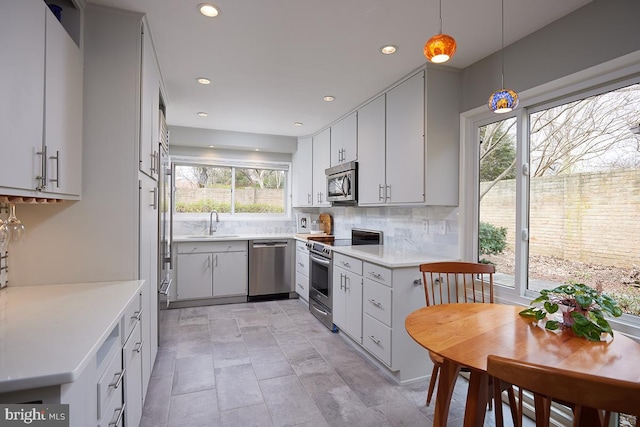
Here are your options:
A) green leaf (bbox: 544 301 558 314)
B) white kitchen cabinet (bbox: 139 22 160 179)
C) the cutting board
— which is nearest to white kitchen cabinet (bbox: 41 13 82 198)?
white kitchen cabinet (bbox: 139 22 160 179)

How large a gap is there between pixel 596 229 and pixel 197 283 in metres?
4.13

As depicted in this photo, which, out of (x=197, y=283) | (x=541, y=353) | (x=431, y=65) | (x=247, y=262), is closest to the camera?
(x=541, y=353)

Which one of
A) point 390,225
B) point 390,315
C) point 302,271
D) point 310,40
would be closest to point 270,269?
point 302,271

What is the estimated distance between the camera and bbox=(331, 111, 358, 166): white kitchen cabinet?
3623 millimetres

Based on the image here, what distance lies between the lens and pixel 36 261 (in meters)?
1.73

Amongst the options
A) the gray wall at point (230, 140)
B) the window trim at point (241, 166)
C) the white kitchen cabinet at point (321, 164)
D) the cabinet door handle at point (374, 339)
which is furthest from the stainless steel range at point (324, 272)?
the gray wall at point (230, 140)

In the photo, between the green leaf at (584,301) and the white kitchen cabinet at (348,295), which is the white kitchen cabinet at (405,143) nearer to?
the white kitchen cabinet at (348,295)

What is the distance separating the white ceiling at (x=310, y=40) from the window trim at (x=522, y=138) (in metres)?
0.40

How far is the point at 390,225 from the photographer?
3572mm

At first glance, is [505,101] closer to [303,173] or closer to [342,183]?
[342,183]

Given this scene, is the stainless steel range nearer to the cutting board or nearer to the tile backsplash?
the tile backsplash

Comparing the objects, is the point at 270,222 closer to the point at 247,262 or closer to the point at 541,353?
the point at 247,262

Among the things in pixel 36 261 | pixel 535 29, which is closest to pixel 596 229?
pixel 535 29

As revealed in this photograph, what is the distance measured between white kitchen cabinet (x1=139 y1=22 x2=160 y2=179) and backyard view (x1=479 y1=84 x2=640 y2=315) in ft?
8.23
